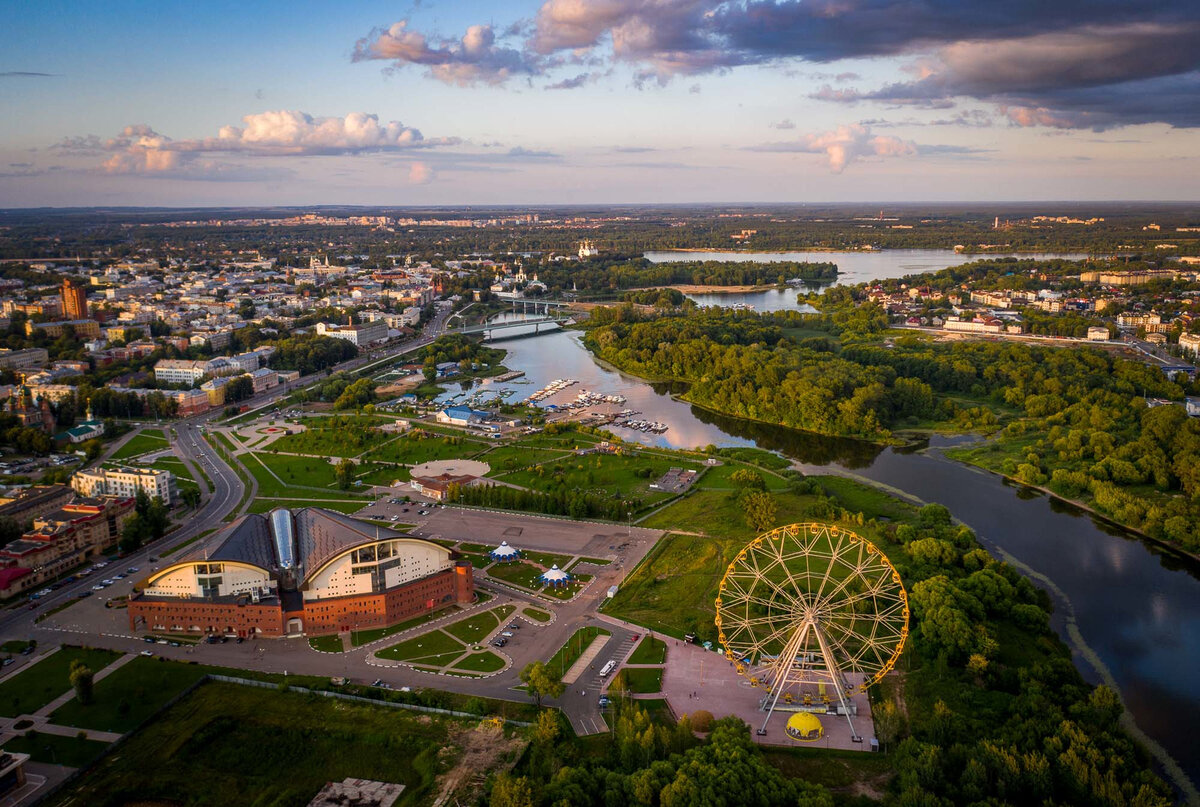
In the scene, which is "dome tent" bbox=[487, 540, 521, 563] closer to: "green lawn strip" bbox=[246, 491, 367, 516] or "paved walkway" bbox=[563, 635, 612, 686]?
"paved walkway" bbox=[563, 635, 612, 686]

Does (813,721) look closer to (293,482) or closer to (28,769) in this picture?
(28,769)

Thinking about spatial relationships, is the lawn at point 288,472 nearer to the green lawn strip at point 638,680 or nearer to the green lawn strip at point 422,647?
the green lawn strip at point 422,647

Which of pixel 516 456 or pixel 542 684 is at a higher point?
pixel 542 684

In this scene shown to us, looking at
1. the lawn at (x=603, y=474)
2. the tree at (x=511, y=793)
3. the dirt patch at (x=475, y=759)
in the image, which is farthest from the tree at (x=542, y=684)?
the lawn at (x=603, y=474)

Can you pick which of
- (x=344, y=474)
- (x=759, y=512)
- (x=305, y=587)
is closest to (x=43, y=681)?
(x=305, y=587)

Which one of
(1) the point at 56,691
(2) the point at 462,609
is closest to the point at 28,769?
(1) the point at 56,691

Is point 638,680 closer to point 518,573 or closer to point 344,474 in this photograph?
point 518,573

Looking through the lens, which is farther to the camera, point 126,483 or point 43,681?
point 126,483
